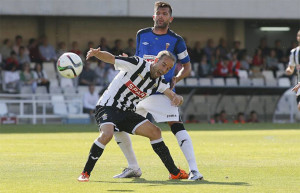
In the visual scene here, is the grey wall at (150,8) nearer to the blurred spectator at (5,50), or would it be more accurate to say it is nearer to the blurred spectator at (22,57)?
the blurred spectator at (5,50)

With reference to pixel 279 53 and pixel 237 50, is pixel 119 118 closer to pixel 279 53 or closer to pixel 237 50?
pixel 237 50

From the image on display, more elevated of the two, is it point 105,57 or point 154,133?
point 105,57

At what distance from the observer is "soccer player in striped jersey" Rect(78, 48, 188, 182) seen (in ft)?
31.1

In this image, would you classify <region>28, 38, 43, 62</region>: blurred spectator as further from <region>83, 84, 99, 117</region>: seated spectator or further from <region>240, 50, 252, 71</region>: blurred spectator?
<region>240, 50, 252, 71</region>: blurred spectator

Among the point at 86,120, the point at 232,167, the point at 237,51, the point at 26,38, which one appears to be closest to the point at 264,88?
the point at 237,51

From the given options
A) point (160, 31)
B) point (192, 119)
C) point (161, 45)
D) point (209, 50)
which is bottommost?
point (192, 119)

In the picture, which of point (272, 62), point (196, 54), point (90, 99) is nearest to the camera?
point (90, 99)

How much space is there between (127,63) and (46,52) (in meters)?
20.7

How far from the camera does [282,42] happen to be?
36.6 metres

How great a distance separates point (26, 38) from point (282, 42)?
11.7 meters

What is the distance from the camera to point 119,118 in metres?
9.61

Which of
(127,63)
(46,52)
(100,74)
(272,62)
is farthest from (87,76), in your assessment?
(127,63)

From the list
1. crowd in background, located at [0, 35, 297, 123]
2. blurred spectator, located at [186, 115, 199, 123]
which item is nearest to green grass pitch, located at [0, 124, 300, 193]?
crowd in background, located at [0, 35, 297, 123]

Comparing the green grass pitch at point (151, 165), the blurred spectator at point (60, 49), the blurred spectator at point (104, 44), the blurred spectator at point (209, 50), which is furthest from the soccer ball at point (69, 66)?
the blurred spectator at point (209, 50)
